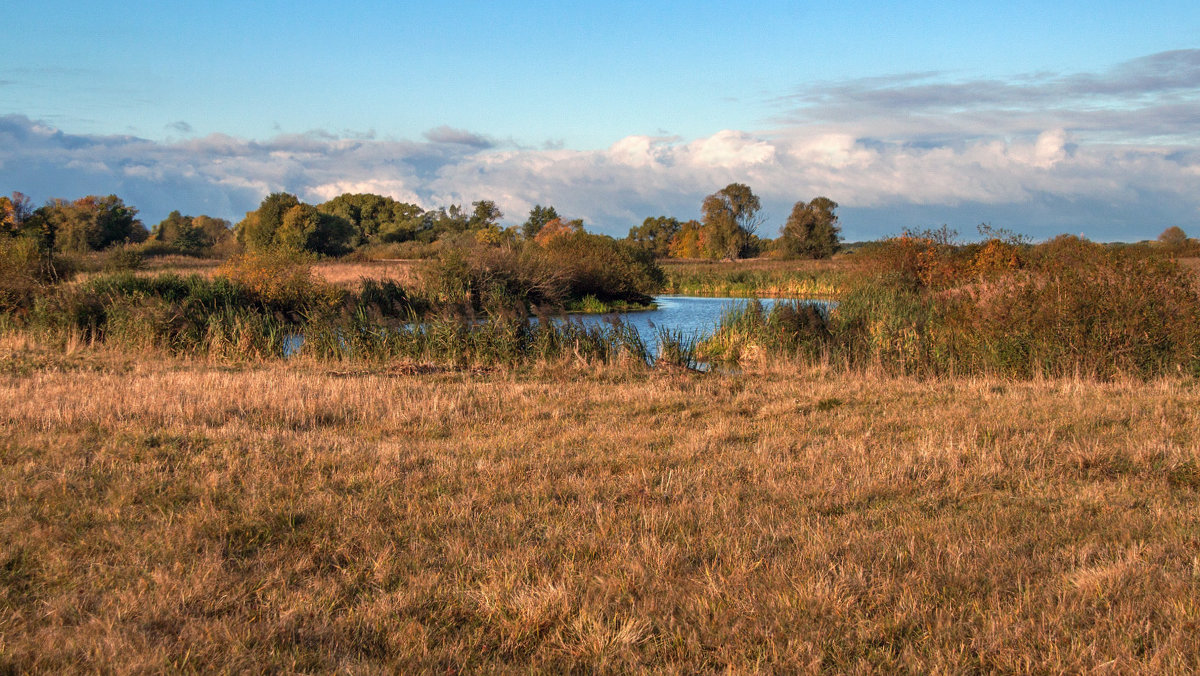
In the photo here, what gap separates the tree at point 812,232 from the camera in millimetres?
70812

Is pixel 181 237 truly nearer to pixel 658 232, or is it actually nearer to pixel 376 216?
pixel 376 216

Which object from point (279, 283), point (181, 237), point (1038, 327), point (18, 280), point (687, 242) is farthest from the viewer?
point (687, 242)

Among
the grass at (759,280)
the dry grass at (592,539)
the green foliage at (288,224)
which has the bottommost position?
the dry grass at (592,539)

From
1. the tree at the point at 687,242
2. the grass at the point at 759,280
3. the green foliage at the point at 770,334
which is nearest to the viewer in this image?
the green foliage at the point at 770,334

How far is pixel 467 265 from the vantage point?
94.5 feet

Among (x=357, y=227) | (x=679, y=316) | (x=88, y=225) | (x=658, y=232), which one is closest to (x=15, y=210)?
(x=88, y=225)

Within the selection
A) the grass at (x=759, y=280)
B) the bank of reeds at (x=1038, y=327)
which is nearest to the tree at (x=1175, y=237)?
the grass at (x=759, y=280)

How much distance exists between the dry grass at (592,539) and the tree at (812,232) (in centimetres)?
6384

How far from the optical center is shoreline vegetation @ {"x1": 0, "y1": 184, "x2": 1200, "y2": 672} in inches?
→ 142

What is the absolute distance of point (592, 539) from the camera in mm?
4812

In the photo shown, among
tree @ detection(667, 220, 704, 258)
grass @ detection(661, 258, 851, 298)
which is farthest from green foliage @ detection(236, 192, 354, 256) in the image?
tree @ detection(667, 220, 704, 258)

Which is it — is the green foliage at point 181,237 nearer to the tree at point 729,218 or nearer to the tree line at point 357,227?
the tree line at point 357,227

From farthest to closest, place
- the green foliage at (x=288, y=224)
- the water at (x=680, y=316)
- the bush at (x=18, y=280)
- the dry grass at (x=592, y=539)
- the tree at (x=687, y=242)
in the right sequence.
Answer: the tree at (x=687, y=242), the green foliage at (x=288, y=224), the water at (x=680, y=316), the bush at (x=18, y=280), the dry grass at (x=592, y=539)

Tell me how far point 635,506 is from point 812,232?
227 ft
